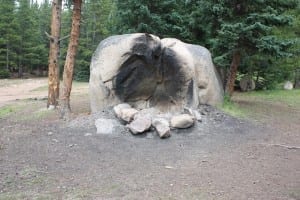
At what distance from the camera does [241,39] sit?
11.0 m

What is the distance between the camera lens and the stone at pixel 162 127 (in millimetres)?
7363

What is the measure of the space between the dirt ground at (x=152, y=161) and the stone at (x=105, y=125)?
14 cm

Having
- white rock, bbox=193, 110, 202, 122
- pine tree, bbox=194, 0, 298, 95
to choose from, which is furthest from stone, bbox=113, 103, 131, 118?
pine tree, bbox=194, 0, 298, 95

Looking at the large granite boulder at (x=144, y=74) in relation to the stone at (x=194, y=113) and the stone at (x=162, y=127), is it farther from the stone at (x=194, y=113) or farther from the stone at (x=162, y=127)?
the stone at (x=162, y=127)

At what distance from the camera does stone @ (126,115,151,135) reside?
7.47 m

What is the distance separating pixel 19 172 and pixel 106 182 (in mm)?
1302

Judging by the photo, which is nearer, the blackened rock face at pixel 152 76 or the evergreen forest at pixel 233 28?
the blackened rock face at pixel 152 76

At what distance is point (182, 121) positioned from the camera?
7809mm

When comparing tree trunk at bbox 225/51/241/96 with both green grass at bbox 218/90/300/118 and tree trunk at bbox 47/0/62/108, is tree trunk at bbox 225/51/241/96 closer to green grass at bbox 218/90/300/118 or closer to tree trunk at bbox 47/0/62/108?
green grass at bbox 218/90/300/118

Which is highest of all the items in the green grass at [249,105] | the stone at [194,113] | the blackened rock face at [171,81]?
the blackened rock face at [171,81]

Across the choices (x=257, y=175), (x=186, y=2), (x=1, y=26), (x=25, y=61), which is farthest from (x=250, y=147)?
(x=25, y=61)

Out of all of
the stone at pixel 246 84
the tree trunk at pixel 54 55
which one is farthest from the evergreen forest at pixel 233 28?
the tree trunk at pixel 54 55

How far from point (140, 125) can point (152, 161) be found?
1.49m

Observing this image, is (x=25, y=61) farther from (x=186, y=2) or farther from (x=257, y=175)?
(x=257, y=175)
